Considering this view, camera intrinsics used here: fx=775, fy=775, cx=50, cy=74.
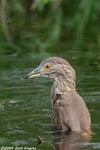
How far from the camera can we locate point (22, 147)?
11.0m

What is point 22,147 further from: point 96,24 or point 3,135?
point 96,24

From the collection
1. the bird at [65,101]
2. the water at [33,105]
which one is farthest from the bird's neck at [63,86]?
the water at [33,105]

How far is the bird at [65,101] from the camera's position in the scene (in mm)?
11859

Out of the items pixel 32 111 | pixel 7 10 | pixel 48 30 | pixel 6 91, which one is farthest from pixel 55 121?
pixel 7 10

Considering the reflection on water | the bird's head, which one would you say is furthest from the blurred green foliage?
the reflection on water

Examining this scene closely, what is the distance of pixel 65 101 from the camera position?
40.7 feet

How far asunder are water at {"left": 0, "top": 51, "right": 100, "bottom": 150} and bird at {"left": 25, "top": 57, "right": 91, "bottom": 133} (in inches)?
7.4

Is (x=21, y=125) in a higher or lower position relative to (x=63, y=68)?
lower

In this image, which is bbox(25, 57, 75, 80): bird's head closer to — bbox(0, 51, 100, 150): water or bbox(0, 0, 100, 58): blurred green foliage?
bbox(0, 51, 100, 150): water

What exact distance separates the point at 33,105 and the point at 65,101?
124 centimetres

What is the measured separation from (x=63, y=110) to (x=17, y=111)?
4.28 ft

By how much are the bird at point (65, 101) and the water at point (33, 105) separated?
188 millimetres

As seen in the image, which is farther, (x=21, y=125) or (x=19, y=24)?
(x=19, y=24)

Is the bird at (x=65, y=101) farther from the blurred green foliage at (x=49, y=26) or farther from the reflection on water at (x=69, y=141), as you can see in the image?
the blurred green foliage at (x=49, y=26)
